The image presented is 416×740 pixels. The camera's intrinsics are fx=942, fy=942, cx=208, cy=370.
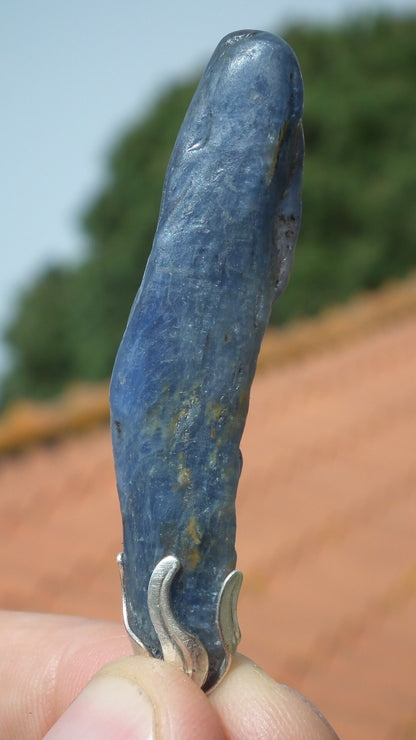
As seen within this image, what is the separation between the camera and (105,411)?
12.9 feet

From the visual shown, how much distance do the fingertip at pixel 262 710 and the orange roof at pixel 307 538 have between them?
0.89m

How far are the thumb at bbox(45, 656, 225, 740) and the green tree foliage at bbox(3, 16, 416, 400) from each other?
8.99 m

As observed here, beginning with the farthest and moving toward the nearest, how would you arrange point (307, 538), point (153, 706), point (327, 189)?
point (327, 189) → point (307, 538) → point (153, 706)

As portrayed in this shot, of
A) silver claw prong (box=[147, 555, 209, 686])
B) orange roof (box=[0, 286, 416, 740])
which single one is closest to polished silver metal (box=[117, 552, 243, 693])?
silver claw prong (box=[147, 555, 209, 686])

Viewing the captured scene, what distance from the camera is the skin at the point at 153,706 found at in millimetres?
1158

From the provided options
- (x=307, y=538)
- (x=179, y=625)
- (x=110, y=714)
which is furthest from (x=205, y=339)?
(x=307, y=538)

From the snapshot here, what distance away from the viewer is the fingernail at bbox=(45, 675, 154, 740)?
45.5 inches

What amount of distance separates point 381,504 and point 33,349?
35.7 feet

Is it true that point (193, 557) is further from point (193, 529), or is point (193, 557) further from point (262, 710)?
point (262, 710)

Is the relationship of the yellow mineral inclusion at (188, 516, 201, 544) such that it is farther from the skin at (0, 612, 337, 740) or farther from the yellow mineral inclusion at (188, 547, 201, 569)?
the skin at (0, 612, 337, 740)

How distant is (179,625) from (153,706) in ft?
0.37

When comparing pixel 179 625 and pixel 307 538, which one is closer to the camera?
pixel 179 625

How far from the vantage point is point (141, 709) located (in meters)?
1.16

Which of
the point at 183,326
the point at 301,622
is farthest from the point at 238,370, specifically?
the point at 301,622
